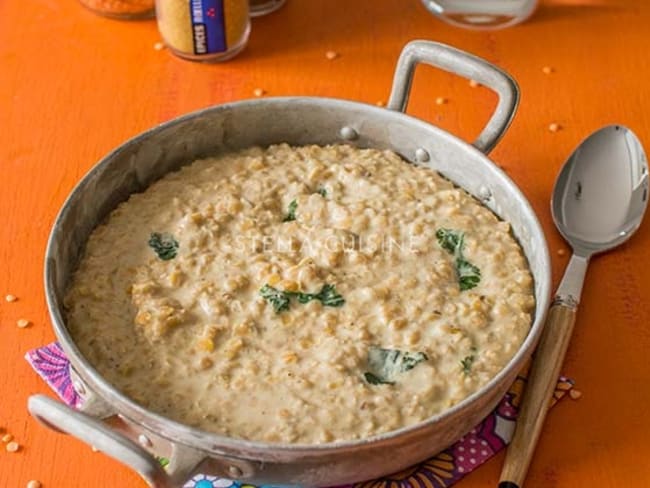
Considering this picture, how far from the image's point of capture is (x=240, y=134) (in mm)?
1489

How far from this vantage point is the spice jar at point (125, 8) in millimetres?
1947

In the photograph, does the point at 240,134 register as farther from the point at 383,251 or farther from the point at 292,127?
the point at 383,251

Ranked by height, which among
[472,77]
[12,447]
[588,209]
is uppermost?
[472,77]

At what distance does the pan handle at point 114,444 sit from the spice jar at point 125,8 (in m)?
1.09

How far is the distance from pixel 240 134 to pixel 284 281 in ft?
1.00

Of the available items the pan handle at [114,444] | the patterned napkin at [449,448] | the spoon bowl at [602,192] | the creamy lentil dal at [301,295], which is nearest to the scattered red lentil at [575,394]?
the patterned napkin at [449,448]

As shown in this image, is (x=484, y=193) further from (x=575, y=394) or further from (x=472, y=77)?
(x=575, y=394)

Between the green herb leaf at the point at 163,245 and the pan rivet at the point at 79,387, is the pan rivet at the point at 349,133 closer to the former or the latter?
the green herb leaf at the point at 163,245

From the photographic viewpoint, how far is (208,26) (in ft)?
5.90

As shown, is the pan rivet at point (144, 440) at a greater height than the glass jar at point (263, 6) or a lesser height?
lesser

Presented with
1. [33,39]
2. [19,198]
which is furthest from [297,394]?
[33,39]

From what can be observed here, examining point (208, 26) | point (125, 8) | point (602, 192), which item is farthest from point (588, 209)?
point (125, 8)

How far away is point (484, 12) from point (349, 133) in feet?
2.00

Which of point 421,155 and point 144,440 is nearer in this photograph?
point 144,440
